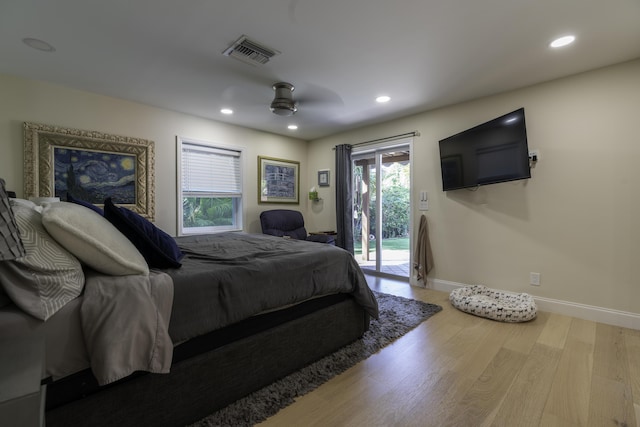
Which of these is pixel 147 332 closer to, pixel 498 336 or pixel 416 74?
pixel 498 336

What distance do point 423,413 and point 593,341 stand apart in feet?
6.04

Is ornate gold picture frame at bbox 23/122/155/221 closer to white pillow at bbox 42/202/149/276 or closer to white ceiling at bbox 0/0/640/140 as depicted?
white ceiling at bbox 0/0/640/140

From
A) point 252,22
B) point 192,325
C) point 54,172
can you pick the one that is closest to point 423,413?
point 192,325

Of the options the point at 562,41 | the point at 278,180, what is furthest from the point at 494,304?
the point at 278,180

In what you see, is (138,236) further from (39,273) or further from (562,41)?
(562,41)

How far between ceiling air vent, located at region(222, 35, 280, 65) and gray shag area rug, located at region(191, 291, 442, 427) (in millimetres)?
2445

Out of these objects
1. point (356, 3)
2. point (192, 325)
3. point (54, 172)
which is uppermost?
point (356, 3)

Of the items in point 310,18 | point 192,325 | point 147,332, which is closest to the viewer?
point 147,332

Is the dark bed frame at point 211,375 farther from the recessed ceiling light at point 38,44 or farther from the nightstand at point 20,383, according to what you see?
the recessed ceiling light at point 38,44

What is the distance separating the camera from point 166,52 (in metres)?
2.33

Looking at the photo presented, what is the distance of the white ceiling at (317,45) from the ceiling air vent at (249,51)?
6cm

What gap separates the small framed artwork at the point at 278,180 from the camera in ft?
15.5

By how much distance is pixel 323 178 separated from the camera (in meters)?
5.17

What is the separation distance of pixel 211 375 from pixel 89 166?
9.79ft
